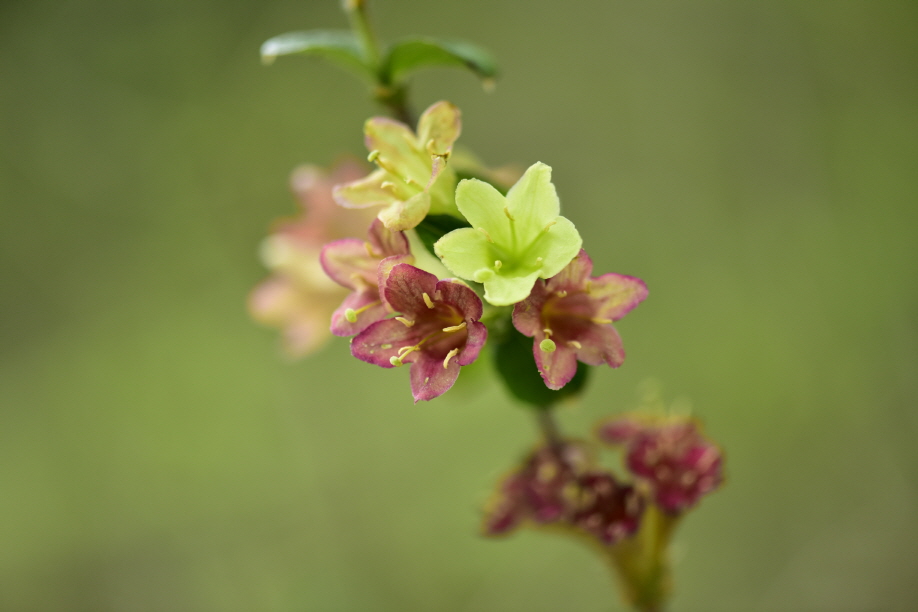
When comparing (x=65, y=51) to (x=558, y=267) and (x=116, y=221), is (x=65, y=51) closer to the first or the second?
(x=116, y=221)

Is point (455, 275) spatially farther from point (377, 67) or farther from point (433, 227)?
point (377, 67)

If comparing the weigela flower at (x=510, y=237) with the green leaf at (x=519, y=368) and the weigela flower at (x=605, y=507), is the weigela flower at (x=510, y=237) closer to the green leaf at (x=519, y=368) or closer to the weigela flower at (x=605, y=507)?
the green leaf at (x=519, y=368)

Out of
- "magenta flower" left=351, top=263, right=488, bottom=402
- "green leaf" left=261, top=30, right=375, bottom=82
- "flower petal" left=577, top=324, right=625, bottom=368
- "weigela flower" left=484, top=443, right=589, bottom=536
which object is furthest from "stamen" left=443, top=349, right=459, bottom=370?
"green leaf" left=261, top=30, right=375, bottom=82

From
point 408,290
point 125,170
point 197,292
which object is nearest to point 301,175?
point 408,290

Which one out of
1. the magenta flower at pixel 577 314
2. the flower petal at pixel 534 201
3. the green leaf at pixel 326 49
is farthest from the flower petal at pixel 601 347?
the green leaf at pixel 326 49

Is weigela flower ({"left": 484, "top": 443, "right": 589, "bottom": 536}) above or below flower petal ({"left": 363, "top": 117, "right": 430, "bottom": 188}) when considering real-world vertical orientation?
below

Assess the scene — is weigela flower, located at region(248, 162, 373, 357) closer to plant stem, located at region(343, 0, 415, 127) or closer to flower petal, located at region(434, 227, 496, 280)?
plant stem, located at region(343, 0, 415, 127)
